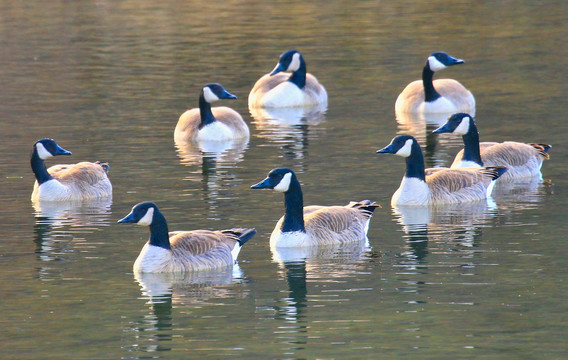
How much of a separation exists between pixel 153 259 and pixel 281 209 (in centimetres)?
358

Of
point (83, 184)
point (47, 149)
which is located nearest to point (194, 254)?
point (83, 184)

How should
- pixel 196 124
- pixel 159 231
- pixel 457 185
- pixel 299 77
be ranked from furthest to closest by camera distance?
pixel 299 77, pixel 196 124, pixel 457 185, pixel 159 231

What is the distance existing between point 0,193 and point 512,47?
17692 millimetres

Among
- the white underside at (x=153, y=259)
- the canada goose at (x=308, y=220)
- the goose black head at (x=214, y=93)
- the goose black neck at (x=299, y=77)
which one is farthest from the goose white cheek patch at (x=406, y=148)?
the goose black neck at (x=299, y=77)

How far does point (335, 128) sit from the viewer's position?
23.0m

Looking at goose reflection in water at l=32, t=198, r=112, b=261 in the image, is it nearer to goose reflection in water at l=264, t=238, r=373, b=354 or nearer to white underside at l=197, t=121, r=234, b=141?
goose reflection in water at l=264, t=238, r=373, b=354

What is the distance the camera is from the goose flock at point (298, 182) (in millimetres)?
13391

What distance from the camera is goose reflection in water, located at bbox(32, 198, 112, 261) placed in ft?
47.5

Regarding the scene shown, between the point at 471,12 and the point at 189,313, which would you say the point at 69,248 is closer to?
the point at 189,313

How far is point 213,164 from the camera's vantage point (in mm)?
20047

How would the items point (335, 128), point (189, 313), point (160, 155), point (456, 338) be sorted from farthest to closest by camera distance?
1. point (335, 128)
2. point (160, 155)
3. point (189, 313)
4. point (456, 338)

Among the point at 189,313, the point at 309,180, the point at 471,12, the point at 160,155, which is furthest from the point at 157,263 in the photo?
the point at 471,12

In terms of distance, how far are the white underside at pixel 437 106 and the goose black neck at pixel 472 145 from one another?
6329mm

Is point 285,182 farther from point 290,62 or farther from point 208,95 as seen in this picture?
point 290,62
